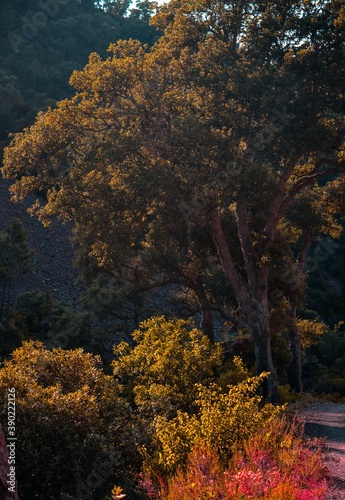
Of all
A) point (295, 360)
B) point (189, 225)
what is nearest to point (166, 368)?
point (189, 225)

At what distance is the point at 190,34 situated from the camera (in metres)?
17.3

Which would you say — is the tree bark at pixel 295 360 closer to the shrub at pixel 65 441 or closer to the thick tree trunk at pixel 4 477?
the shrub at pixel 65 441

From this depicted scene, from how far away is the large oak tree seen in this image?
16.3m

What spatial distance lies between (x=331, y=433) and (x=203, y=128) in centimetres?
803

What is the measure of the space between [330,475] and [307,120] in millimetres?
10221

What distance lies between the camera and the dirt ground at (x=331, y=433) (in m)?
8.42

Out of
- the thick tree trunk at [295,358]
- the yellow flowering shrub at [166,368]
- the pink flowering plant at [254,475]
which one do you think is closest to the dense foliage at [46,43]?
the thick tree trunk at [295,358]

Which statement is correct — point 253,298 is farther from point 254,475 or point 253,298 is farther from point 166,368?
point 254,475

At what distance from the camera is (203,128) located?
52.9 feet

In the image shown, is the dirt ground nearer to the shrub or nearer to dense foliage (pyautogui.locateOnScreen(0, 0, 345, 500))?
dense foliage (pyautogui.locateOnScreen(0, 0, 345, 500))

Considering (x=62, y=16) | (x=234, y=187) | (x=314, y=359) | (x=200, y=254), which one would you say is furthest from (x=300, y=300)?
(x=62, y=16)

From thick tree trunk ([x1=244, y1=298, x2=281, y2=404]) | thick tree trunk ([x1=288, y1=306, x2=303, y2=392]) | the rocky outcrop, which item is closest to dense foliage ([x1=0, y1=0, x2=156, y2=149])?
the rocky outcrop

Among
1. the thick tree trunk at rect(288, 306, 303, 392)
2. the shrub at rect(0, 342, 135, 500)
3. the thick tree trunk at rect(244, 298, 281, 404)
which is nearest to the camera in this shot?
the shrub at rect(0, 342, 135, 500)

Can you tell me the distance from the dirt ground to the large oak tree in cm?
157
